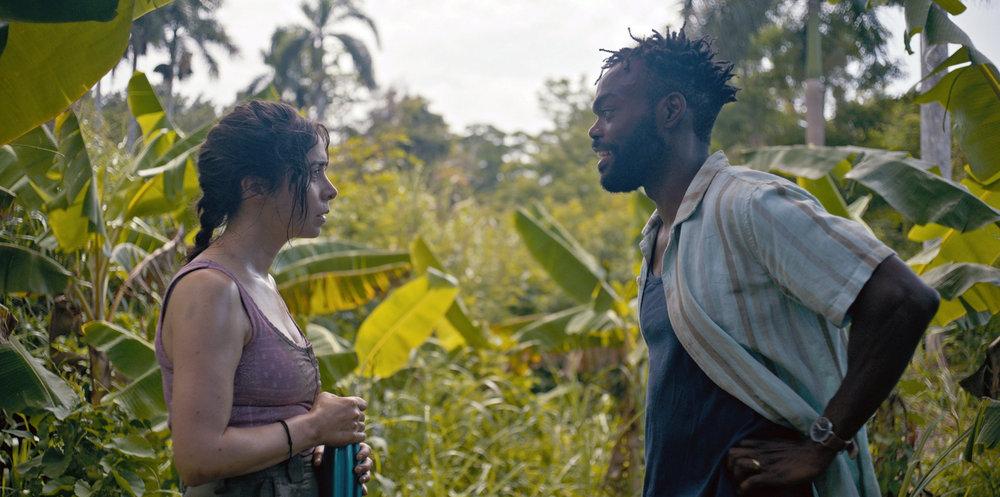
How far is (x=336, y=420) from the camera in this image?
84.5 inches

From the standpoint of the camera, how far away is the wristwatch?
198 centimetres

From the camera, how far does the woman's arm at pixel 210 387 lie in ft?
6.24

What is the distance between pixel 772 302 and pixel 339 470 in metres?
1.08

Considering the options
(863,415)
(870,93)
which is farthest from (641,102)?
(870,93)

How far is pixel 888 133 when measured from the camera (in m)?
20.5

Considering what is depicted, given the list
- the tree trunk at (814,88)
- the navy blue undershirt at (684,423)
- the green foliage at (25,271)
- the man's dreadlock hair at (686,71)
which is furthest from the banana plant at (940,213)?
the tree trunk at (814,88)

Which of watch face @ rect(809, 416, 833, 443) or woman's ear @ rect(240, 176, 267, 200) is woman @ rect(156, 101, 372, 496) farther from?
watch face @ rect(809, 416, 833, 443)

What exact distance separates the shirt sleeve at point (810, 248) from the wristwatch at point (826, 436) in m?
0.22

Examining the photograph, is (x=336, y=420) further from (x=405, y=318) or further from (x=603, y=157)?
(x=405, y=318)

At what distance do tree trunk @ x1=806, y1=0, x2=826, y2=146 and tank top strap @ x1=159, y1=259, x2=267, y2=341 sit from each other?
13.7m

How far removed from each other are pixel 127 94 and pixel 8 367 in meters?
2.95

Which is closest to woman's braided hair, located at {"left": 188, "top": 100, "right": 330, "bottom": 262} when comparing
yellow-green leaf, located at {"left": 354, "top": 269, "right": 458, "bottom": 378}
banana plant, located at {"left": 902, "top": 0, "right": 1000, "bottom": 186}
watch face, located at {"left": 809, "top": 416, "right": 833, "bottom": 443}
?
watch face, located at {"left": 809, "top": 416, "right": 833, "bottom": 443}

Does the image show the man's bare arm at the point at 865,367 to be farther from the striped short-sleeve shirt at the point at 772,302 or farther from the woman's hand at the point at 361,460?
the woman's hand at the point at 361,460

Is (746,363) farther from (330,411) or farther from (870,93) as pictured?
(870,93)
